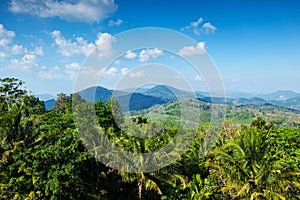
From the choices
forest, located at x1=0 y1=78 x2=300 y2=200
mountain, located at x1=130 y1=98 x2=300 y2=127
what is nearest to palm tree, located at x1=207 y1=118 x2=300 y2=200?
forest, located at x1=0 y1=78 x2=300 y2=200

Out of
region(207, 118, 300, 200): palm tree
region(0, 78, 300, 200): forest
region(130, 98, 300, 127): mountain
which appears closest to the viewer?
region(0, 78, 300, 200): forest

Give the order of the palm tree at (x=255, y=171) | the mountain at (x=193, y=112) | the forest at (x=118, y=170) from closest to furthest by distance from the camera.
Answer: the forest at (x=118, y=170), the palm tree at (x=255, y=171), the mountain at (x=193, y=112)

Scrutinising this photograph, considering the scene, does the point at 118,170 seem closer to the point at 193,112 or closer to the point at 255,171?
the point at 255,171

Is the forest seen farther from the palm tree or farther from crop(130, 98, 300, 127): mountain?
crop(130, 98, 300, 127): mountain

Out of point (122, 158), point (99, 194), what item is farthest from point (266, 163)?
point (99, 194)

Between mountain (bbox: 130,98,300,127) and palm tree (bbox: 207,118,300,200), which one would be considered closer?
palm tree (bbox: 207,118,300,200)

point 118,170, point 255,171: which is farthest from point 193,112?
point 118,170

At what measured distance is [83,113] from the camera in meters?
19.5

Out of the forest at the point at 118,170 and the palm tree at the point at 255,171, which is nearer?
the forest at the point at 118,170

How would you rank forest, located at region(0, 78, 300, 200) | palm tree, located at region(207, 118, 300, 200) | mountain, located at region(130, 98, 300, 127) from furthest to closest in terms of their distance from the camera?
1. mountain, located at region(130, 98, 300, 127)
2. palm tree, located at region(207, 118, 300, 200)
3. forest, located at region(0, 78, 300, 200)

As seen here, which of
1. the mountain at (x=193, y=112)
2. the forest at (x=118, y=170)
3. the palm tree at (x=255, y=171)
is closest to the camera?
the forest at (x=118, y=170)

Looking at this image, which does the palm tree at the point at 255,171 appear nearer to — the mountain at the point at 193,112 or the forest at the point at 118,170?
the forest at the point at 118,170

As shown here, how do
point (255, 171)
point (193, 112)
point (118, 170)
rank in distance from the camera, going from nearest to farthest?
point (255, 171) < point (118, 170) < point (193, 112)

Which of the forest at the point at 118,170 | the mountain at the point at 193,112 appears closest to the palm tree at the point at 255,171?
the forest at the point at 118,170
